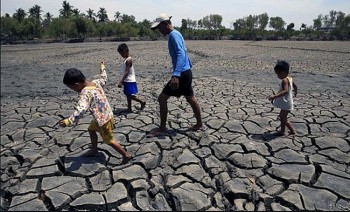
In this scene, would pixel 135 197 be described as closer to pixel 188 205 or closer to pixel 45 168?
pixel 188 205

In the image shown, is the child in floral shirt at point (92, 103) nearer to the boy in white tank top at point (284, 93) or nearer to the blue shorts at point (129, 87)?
the blue shorts at point (129, 87)

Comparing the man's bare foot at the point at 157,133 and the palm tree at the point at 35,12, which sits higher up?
the palm tree at the point at 35,12

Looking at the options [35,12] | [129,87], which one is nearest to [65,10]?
[35,12]

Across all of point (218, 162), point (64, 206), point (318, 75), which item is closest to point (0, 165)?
point (64, 206)

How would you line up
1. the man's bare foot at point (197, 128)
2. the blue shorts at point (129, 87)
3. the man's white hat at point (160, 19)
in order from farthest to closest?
1. the blue shorts at point (129, 87)
2. the man's bare foot at point (197, 128)
3. the man's white hat at point (160, 19)

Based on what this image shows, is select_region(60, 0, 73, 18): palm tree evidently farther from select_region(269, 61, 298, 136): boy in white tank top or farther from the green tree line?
select_region(269, 61, 298, 136): boy in white tank top

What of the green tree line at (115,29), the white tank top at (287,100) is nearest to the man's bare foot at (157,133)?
the white tank top at (287,100)

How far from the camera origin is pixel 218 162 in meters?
3.33

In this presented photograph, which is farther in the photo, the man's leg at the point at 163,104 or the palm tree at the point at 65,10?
the palm tree at the point at 65,10

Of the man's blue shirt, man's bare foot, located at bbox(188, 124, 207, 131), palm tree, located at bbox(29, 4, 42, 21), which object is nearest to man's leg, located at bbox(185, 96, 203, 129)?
man's bare foot, located at bbox(188, 124, 207, 131)

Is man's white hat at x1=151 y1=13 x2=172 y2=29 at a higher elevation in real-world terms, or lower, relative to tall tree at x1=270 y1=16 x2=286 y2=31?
lower

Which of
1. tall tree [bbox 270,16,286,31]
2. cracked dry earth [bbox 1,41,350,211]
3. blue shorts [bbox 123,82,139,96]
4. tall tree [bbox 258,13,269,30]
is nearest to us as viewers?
cracked dry earth [bbox 1,41,350,211]

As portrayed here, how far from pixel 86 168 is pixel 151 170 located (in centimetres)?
78

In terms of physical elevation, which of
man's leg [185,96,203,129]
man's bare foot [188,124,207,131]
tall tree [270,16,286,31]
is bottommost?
man's bare foot [188,124,207,131]
